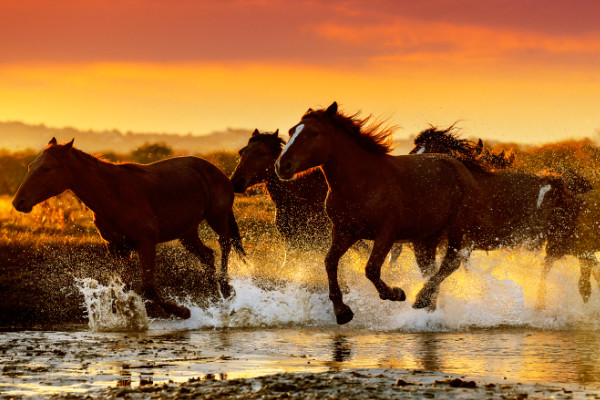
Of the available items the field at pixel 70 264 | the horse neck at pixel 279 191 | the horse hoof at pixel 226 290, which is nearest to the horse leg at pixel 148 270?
the field at pixel 70 264

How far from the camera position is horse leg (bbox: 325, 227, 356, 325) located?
10.8 m

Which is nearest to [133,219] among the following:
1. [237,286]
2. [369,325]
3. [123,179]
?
[123,179]

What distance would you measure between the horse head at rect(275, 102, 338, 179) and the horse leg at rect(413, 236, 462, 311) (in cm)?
201

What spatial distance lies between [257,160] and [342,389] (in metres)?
6.50

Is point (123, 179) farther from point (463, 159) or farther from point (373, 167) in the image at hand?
point (463, 159)

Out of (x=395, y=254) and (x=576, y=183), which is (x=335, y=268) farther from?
(x=576, y=183)

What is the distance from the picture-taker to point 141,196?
11594 mm

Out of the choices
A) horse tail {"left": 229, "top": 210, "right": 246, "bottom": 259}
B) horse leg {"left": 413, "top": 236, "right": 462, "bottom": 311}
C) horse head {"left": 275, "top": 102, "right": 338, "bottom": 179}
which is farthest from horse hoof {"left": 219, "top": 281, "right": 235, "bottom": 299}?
horse head {"left": 275, "top": 102, "right": 338, "bottom": 179}

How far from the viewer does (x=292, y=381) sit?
7348mm

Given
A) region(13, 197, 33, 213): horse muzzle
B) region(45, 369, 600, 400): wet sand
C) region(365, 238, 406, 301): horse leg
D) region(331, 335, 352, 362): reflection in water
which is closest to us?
region(45, 369, 600, 400): wet sand

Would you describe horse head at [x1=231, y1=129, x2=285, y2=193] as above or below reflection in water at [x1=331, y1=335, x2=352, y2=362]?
above

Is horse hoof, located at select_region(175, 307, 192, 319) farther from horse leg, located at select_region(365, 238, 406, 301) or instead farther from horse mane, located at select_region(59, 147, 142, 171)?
horse leg, located at select_region(365, 238, 406, 301)

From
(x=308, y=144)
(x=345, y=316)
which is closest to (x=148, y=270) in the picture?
(x=345, y=316)

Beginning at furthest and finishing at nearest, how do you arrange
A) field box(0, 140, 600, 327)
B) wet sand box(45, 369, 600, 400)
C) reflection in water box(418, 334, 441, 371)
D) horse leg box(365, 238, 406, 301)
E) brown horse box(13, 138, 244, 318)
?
field box(0, 140, 600, 327)
brown horse box(13, 138, 244, 318)
horse leg box(365, 238, 406, 301)
reflection in water box(418, 334, 441, 371)
wet sand box(45, 369, 600, 400)
